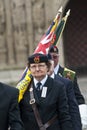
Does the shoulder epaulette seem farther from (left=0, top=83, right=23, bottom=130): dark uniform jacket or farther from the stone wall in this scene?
the stone wall

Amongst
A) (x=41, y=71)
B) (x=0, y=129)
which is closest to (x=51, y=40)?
(x=41, y=71)

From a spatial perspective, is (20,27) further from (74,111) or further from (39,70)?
(39,70)

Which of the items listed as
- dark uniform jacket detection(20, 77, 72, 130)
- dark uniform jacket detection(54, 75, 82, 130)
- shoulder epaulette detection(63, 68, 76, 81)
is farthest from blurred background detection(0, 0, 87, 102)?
dark uniform jacket detection(20, 77, 72, 130)

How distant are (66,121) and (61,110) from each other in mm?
99

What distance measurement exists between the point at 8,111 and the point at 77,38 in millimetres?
11562

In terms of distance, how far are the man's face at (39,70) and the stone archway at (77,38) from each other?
34.3 feet

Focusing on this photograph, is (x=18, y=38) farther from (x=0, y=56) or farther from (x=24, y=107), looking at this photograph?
(x=24, y=107)

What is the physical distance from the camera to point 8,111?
3354 mm

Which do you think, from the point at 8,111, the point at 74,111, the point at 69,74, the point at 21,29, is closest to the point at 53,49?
the point at 69,74

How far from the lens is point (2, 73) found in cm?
1294

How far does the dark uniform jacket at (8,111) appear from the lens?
3336 mm

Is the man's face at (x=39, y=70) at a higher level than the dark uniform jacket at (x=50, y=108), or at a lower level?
higher

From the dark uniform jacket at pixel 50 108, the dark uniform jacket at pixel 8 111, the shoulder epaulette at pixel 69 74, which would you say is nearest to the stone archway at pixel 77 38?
the shoulder epaulette at pixel 69 74

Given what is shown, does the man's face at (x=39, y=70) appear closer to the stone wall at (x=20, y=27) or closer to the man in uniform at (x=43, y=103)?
the man in uniform at (x=43, y=103)
